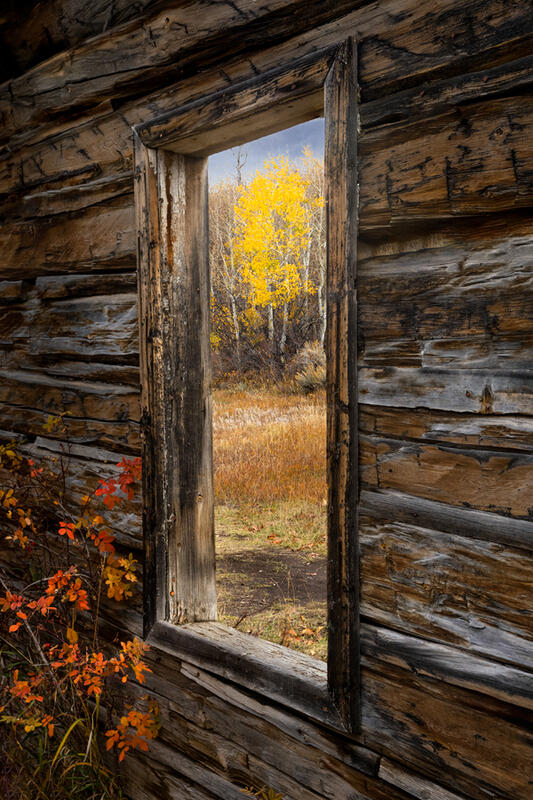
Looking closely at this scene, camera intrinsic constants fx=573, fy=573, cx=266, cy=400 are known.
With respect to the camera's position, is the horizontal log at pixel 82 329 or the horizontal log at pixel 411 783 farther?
the horizontal log at pixel 82 329

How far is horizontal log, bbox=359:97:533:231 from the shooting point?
1305 mm

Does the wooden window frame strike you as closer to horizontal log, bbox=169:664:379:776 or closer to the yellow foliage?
horizontal log, bbox=169:664:379:776

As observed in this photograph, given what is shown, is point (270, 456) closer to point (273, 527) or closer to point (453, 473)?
point (273, 527)

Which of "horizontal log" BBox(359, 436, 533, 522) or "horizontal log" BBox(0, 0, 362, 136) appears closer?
"horizontal log" BBox(359, 436, 533, 522)

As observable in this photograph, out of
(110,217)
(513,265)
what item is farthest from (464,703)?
(110,217)

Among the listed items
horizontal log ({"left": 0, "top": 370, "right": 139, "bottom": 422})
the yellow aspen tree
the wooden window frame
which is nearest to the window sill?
the wooden window frame

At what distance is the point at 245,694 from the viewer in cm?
200

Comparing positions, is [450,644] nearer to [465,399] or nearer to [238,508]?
[465,399]

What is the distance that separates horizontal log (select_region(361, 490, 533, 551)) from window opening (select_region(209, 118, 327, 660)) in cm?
157

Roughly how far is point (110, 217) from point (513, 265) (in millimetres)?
1695

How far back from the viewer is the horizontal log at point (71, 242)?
93.1 inches

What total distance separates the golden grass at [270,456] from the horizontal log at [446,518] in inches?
176

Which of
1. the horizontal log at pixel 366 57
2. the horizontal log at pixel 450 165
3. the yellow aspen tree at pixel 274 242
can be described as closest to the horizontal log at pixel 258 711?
the horizontal log at pixel 450 165

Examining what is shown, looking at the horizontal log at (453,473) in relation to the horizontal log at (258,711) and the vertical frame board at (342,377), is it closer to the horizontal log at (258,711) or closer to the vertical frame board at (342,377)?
the vertical frame board at (342,377)
